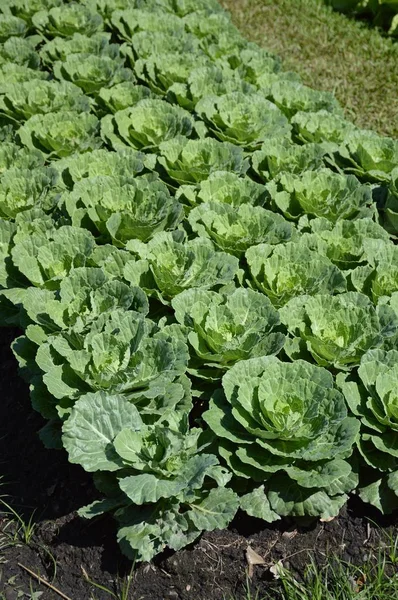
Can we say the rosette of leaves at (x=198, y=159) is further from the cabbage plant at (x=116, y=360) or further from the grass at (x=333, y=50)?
A: the grass at (x=333, y=50)

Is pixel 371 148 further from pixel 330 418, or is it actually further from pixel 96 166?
pixel 330 418

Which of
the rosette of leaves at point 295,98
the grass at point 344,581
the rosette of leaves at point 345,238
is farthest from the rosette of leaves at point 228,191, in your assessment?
the grass at point 344,581

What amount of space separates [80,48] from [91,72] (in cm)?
54

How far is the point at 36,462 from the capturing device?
2852mm

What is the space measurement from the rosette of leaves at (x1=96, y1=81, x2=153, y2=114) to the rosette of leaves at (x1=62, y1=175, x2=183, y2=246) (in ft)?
3.41

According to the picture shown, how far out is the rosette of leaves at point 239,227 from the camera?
10.3 feet

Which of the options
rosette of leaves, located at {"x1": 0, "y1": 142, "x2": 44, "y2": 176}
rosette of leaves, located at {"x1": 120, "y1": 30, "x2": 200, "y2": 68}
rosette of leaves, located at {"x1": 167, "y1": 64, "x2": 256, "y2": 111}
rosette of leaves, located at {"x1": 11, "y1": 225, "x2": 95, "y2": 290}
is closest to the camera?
rosette of leaves, located at {"x1": 11, "y1": 225, "x2": 95, "y2": 290}

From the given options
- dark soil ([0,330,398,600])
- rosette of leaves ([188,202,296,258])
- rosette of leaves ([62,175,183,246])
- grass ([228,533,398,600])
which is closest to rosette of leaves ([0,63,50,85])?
rosette of leaves ([62,175,183,246])

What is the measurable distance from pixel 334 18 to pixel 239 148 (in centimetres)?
382

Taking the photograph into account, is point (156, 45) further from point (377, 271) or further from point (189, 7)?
point (377, 271)

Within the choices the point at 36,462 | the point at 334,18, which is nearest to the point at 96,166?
the point at 36,462

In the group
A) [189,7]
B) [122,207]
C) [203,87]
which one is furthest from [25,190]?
[189,7]

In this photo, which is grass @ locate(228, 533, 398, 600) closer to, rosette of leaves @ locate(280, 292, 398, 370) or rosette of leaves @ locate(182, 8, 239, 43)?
rosette of leaves @ locate(280, 292, 398, 370)

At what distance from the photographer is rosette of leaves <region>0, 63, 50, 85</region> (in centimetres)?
464
